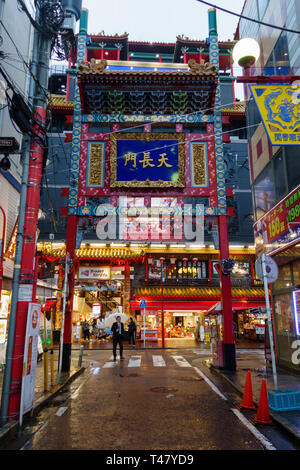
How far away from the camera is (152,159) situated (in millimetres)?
15320

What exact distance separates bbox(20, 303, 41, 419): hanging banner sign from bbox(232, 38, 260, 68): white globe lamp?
23.7ft

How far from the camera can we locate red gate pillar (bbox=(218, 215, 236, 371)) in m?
13.3

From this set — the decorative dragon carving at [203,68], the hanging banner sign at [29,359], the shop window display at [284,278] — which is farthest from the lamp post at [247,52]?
the shop window display at [284,278]

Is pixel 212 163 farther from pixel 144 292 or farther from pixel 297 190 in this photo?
pixel 144 292

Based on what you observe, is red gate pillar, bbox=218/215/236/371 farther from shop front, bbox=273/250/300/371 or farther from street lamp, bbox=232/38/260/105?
street lamp, bbox=232/38/260/105

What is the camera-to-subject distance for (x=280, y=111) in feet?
29.4

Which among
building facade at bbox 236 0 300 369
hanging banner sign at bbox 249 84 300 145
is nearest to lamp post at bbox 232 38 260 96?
hanging banner sign at bbox 249 84 300 145

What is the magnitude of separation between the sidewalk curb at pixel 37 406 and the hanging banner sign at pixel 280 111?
866 cm

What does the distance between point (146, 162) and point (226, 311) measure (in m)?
7.44

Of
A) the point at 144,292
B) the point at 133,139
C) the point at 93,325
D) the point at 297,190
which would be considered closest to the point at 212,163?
the point at 133,139

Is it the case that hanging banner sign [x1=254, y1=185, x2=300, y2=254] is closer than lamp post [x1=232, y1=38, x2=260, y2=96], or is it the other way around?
lamp post [x1=232, y1=38, x2=260, y2=96]

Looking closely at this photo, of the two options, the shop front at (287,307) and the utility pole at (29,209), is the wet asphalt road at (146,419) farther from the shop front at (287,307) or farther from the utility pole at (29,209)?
the shop front at (287,307)
